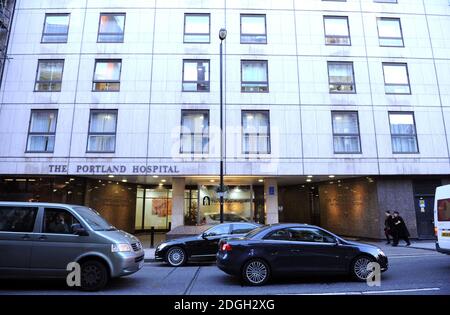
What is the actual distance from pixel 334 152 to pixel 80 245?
1336 centimetres

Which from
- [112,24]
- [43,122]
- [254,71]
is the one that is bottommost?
[43,122]

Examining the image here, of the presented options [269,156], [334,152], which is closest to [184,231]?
[269,156]

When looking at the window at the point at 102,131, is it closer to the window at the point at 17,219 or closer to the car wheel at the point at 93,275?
the window at the point at 17,219

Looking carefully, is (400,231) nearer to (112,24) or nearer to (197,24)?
(197,24)

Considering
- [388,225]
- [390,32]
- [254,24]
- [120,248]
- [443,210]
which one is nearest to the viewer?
[120,248]

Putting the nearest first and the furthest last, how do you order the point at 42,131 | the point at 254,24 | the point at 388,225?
the point at 388,225 < the point at 42,131 < the point at 254,24

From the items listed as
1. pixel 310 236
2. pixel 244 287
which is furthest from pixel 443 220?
pixel 244 287

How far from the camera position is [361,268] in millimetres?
7578

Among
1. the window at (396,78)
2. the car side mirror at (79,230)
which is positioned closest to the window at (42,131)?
the car side mirror at (79,230)

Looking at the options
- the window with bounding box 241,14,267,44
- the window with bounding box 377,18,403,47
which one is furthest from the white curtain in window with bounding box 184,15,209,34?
the window with bounding box 377,18,403,47

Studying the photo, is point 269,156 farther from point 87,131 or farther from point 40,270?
point 40,270

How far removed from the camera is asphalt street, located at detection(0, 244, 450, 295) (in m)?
6.59

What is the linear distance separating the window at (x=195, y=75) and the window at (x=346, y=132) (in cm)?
729

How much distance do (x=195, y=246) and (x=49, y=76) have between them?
13.1 metres
